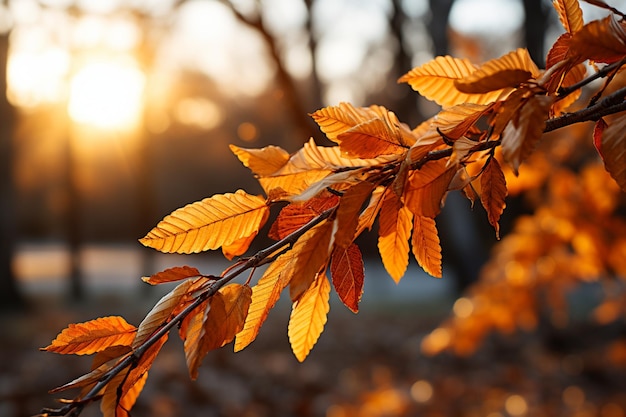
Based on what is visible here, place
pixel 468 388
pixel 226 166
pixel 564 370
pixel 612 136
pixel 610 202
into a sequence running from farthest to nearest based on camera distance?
pixel 226 166
pixel 564 370
pixel 468 388
pixel 610 202
pixel 612 136

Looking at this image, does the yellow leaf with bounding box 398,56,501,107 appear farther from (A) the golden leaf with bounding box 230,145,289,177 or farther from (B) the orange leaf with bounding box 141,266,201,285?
(B) the orange leaf with bounding box 141,266,201,285

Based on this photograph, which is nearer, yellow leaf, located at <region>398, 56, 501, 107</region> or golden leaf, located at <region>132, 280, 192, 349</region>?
golden leaf, located at <region>132, 280, 192, 349</region>

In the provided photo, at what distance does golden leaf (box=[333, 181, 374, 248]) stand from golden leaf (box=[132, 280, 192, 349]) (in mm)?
155

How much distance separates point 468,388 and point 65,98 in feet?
30.1

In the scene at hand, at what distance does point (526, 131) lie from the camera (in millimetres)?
488

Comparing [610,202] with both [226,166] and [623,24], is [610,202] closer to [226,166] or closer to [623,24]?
[623,24]

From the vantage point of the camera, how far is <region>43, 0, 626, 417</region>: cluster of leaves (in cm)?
53

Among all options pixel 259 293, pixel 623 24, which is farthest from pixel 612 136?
pixel 259 293

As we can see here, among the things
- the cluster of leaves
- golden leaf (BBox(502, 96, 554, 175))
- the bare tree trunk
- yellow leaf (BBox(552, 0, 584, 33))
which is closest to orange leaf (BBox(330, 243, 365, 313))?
the cluster of leaves

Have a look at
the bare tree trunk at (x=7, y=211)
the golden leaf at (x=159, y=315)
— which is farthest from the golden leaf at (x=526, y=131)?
the bare tree trunk at (x=7, y=211)

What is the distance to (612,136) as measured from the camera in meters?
0.53

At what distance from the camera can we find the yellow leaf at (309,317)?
2.07 ft

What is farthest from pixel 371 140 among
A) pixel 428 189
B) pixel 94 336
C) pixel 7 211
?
pixel 7 211

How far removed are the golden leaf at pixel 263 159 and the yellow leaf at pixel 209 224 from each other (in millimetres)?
42
